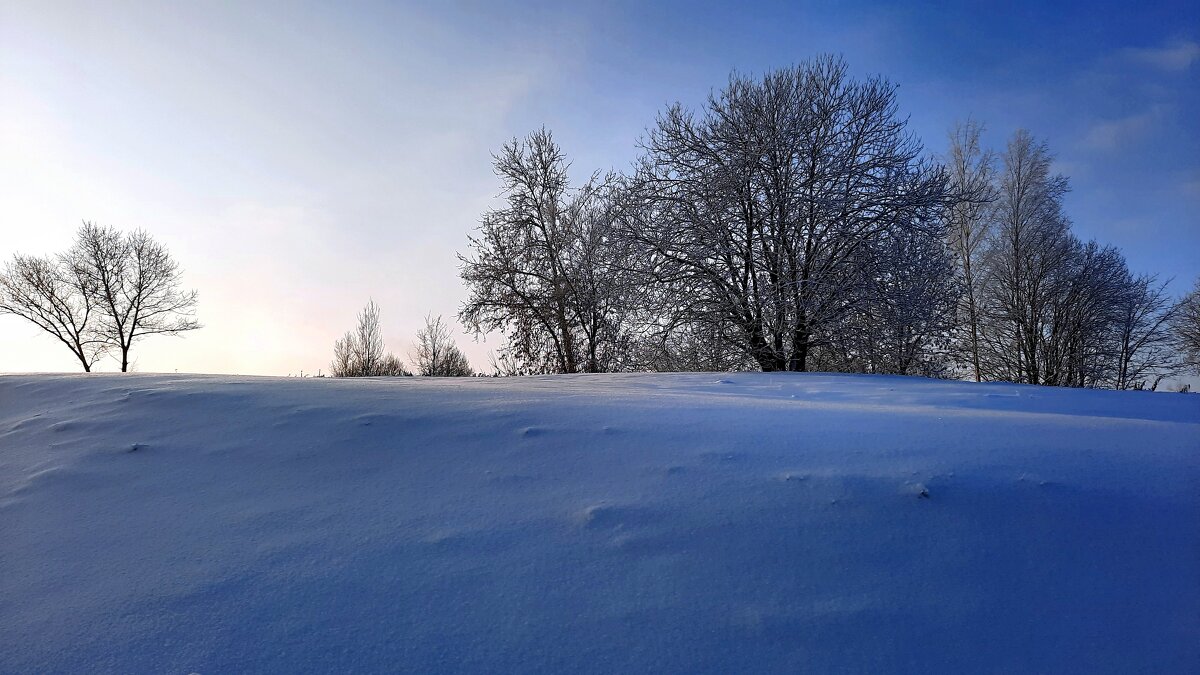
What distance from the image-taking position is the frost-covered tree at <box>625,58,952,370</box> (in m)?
10.8

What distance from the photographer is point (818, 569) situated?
1.65 meters

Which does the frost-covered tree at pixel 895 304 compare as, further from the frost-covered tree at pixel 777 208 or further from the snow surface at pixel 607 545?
the snow surface at pixel 607 545

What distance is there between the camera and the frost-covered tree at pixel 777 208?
35.5 ft

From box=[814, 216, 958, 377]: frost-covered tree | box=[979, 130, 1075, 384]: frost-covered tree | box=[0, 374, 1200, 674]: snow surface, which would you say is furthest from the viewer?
box=[979, 130, 1075, 384]: frost-covered tree

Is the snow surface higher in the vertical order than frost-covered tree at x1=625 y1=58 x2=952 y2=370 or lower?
lower

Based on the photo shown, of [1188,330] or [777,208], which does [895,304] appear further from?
[1188,330]

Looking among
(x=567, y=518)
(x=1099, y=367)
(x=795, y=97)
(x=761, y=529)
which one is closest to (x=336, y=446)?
(x=567, y=518)

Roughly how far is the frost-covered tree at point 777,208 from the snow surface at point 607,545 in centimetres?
838

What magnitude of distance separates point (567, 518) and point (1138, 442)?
235 cm

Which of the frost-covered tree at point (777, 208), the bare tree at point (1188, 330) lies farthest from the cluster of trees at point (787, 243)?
the bare tree at point (1188, 330)

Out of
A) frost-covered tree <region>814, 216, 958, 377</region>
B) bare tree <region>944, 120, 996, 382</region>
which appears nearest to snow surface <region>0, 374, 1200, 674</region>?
frost-covered tree <region>814, 216, 958, 377</region>

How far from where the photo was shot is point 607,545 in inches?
69.2

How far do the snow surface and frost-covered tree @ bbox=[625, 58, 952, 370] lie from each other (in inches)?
330

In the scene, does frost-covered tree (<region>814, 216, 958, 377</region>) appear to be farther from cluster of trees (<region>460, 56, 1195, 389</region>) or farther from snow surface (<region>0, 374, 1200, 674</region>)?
snow surface (<region>0, 374, 1200, 674</region>)
